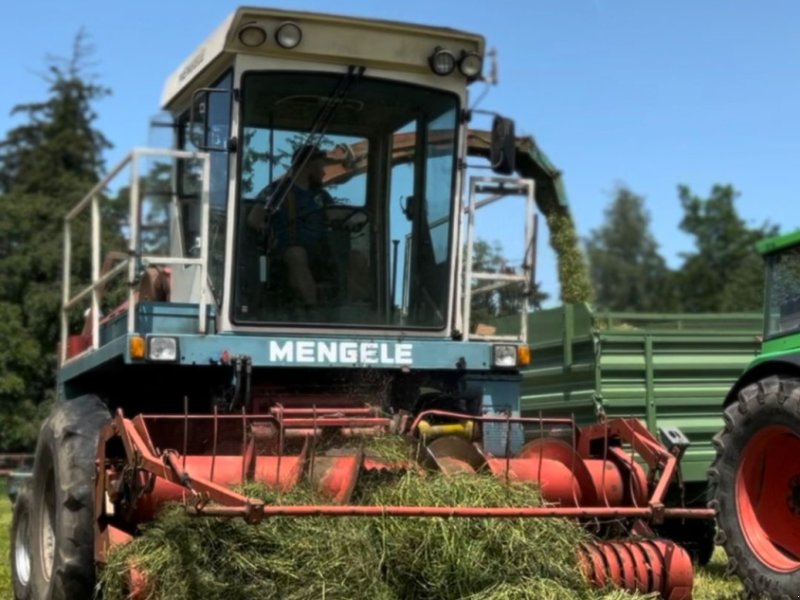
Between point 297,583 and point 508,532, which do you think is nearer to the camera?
point 297,583

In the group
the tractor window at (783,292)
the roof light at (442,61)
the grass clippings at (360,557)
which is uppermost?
the roof light at (442,61)

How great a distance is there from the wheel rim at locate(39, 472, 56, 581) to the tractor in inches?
0.6

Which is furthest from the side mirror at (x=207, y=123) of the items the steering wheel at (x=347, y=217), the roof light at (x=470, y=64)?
the roof light at (x=470, y=64)

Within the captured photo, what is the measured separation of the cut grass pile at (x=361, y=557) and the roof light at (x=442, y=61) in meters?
2.51

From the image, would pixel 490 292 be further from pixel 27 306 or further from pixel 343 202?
Answer: pixel 27 306

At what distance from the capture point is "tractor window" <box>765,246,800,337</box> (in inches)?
252

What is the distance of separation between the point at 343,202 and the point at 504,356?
1212mm

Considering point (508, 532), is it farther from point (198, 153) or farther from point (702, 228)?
point (702, 228)

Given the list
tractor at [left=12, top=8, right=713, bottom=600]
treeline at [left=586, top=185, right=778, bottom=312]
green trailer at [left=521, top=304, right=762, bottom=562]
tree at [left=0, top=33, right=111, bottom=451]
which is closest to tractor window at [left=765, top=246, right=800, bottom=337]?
tractor at [left=12, top=8, right=713, bottom=600]

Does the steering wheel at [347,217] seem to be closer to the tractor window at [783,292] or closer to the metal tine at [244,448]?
the metal tine at [244,448]

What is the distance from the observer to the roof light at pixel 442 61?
6059 millimetres

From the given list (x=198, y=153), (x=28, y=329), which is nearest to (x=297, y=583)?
(x=198, y=153)

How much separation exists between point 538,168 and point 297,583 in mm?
7828

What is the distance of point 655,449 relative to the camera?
520 cm
